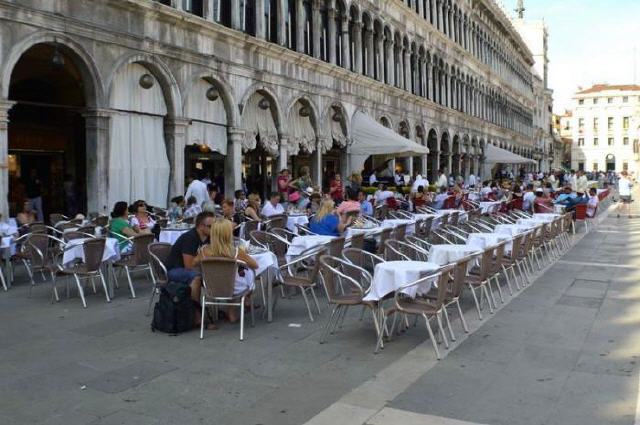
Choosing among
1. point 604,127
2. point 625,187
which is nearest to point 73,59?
point 625,187

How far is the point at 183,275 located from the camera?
7207 millimetres

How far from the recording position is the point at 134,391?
16.7 ft

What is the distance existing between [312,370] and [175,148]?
1156 cm

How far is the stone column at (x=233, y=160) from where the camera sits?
18.7 meters

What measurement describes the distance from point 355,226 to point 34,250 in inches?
203

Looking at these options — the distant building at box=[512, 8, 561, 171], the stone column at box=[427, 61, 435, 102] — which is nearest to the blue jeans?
the stone column at box=[427, 61, 435, 102]

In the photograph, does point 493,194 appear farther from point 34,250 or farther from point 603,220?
point 34,250

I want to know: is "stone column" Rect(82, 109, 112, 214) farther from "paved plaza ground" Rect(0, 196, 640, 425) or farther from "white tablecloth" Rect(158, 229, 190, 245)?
"paved plaza ground" Rect(0, 196, 640, 425)

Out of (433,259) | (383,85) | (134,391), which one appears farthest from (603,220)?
(134,391)

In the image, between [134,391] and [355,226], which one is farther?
[355,226]

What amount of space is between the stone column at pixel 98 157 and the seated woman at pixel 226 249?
25.9 ft

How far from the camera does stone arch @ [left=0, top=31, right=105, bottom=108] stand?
12016mm

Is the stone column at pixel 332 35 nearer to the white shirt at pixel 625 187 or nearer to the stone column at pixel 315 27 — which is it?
the stone column at pixel 315 27

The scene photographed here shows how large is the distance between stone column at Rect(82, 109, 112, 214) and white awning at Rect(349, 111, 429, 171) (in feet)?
34.6
